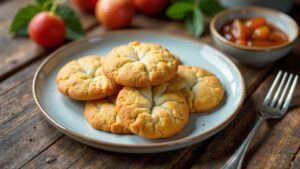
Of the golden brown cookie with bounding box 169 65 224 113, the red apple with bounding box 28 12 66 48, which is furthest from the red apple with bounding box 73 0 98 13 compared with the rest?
the golden brown cookie with bounding box 169 65 224 113

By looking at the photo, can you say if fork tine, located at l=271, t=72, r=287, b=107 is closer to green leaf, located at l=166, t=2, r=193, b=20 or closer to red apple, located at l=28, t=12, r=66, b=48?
green leaf, located at l=166, t=2, r=193, b=20

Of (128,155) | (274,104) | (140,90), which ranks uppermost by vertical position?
(140,90)

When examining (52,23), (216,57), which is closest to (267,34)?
(216,57)

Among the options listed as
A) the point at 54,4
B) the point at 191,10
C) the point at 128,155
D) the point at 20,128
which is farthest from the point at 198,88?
the point at 54,4

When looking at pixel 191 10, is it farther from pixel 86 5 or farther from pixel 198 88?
pixel 198 88

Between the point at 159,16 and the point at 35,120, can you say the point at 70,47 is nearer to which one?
the point at 35,120

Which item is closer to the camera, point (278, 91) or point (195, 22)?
point (278, 91)
